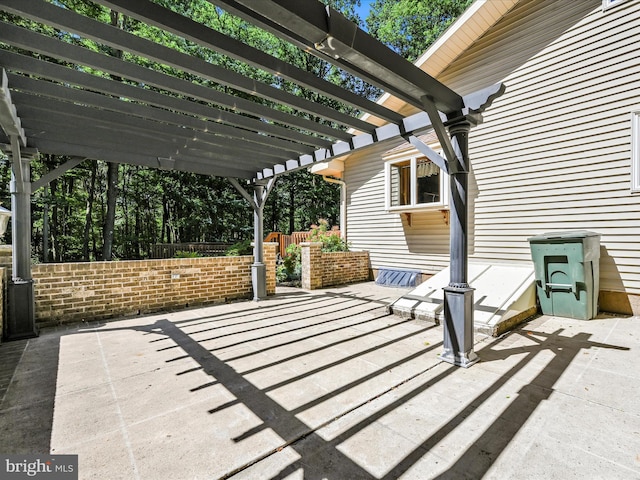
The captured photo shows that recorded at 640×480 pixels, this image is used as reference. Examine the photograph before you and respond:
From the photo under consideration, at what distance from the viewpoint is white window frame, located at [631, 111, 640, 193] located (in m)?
4.60

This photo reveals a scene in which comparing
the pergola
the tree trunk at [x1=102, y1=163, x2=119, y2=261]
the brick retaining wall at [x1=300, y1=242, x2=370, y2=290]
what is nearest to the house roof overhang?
the pergola

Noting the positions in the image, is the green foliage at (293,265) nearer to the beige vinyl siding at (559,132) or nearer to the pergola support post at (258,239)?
the pergola support post at (258,239)

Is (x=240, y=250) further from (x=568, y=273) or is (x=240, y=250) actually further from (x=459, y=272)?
(x=568, y=273)

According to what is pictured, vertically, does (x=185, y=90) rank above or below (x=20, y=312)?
above

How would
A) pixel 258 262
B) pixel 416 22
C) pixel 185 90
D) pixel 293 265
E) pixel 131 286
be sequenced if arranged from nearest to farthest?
pixel 185 90 → pixel 131 286 → pixel 258 262 → pixel 293 265 → pixel 416 22

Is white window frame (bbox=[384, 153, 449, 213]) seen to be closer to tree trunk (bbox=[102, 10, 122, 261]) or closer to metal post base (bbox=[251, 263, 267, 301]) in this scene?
metal post base (bbox=[251, 263, 267, 301])

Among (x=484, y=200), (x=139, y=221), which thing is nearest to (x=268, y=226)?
(x=139, y=221)

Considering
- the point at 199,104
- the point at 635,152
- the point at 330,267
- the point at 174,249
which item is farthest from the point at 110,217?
the point at 635,152

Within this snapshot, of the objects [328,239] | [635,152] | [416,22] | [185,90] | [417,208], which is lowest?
[328,239]

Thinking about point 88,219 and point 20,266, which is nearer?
point 20,266

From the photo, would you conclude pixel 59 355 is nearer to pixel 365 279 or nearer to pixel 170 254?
pixel 365 279

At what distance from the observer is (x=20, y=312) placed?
4066mm

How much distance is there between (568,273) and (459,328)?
2668mm

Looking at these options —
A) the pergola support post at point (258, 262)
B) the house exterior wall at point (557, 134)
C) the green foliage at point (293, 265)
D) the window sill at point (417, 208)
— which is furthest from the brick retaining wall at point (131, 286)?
the house exterior wall at point (557, 134)
